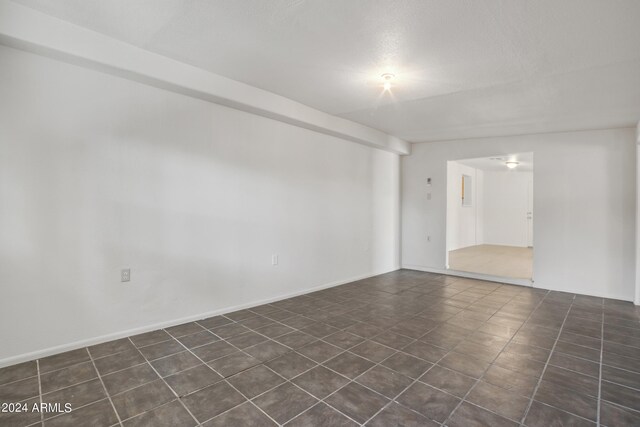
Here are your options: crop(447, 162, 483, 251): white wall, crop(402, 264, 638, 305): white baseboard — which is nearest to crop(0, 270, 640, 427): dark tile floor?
crop(402, 264, 638, 305): white baseboard

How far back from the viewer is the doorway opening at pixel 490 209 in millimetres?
8617

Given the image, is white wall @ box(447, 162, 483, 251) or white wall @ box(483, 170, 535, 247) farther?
white wall @ box(483, 170, 535, 247)

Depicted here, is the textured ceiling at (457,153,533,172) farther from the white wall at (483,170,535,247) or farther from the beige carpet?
the beige carpet

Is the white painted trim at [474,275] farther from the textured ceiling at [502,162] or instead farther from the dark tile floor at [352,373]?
the textured ceiling at [502,162]

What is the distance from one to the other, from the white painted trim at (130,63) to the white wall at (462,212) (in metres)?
5.62

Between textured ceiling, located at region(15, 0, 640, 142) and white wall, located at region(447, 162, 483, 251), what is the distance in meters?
4.67

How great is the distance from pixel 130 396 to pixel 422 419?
1.78 metres

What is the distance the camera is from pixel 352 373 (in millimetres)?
2346

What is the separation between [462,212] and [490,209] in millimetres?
1710

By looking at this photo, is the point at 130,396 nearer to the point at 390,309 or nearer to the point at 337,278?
the point at 390,309

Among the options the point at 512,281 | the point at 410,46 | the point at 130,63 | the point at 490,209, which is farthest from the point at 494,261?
the point at 130,63

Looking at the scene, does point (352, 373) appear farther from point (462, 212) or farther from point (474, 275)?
point (462, 212)

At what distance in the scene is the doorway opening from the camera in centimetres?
862

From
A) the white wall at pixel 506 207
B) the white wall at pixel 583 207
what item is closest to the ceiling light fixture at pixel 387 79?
the white wall at pixel 583 207
